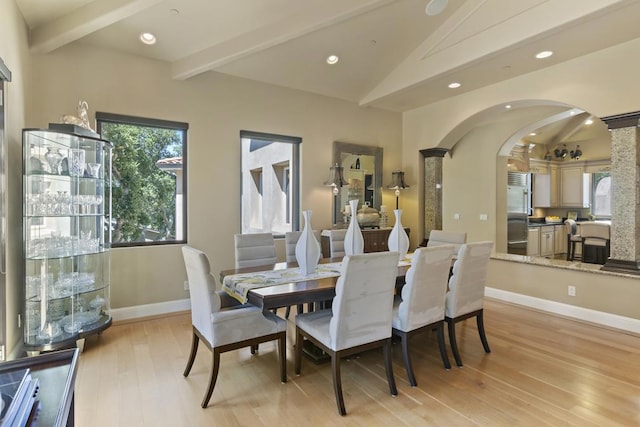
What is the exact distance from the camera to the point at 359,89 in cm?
535

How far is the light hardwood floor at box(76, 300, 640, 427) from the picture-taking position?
7.14ft

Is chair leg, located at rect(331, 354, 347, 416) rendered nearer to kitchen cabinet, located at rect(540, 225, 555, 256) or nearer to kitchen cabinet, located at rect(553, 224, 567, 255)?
kitchen cabinet, located at rect(540, 225, 555, 256)

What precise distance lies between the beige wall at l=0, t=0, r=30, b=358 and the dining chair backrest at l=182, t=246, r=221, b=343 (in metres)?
1.46

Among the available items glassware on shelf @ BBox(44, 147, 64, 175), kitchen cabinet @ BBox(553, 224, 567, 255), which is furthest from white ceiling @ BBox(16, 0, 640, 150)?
kitchen cabinet @ BBox(553, 224, 567, 255)

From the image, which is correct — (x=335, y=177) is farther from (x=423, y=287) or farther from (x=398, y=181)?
(x=423, y=287)

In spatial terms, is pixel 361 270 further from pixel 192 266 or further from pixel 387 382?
pixel 192 266

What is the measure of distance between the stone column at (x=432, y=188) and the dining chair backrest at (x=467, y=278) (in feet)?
9.83

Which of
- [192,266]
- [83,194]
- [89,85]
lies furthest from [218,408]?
[89,85]

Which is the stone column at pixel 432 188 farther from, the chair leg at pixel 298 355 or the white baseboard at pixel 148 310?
the white baseboard at pixel 148 310

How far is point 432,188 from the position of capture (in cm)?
595

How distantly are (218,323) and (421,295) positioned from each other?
1515 mm

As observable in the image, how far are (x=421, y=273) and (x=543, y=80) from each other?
11.1 ft

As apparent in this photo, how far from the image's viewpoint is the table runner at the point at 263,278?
101 inches

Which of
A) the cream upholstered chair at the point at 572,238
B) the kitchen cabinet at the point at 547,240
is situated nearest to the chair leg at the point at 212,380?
the cream upholstered chair at the point at 572,238
